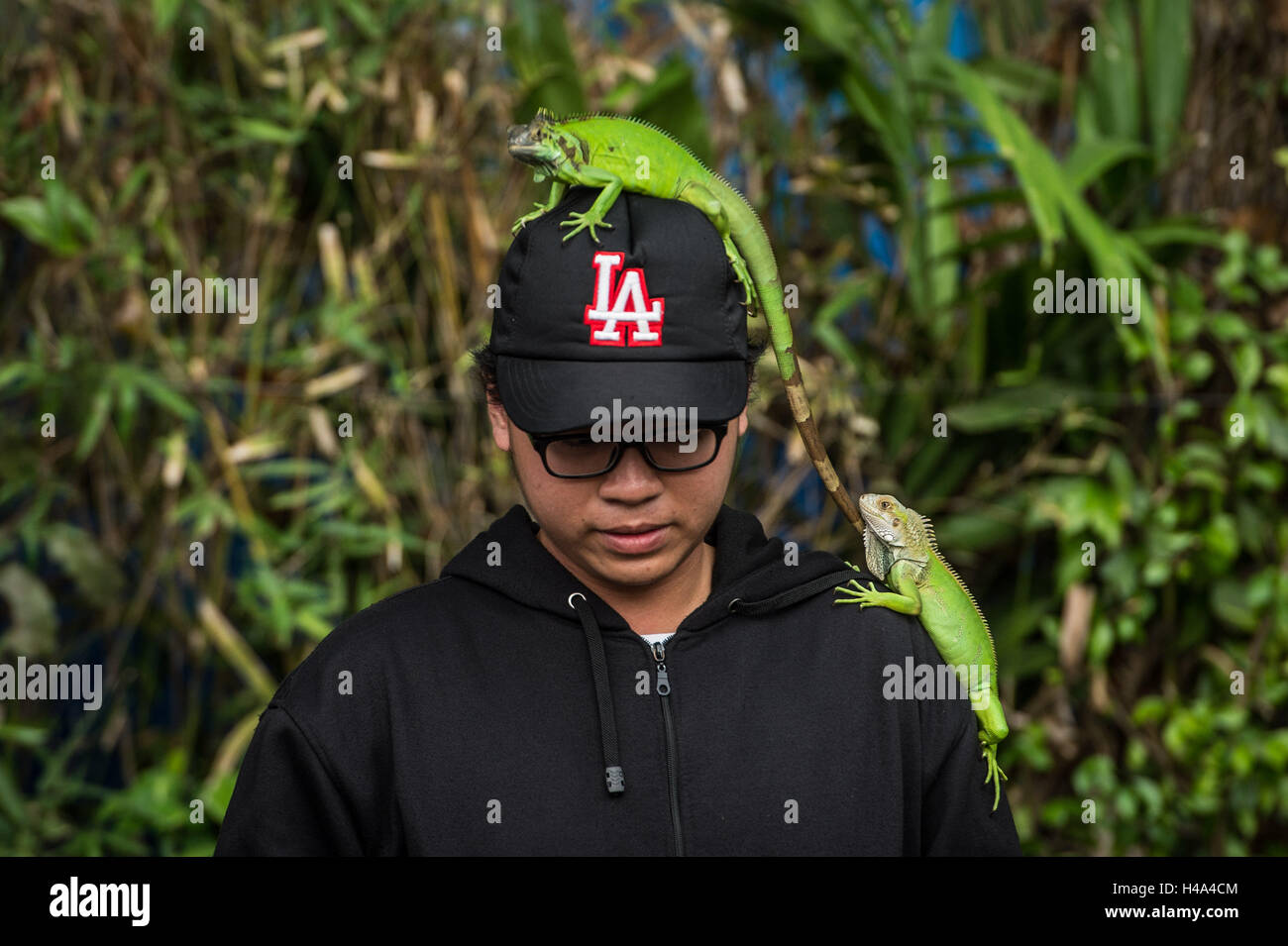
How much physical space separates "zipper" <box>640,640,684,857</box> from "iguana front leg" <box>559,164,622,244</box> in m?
0.54

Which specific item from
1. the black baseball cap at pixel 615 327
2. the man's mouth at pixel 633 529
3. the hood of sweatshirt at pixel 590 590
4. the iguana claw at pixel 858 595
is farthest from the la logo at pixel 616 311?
the iguana claw at pixel 858 595

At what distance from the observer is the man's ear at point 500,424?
69.2 inches

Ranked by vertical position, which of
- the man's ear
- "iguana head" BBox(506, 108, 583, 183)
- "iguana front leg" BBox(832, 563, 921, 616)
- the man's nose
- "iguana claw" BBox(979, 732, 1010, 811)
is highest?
"iguana head" BBox(506, 108, 583, 183)

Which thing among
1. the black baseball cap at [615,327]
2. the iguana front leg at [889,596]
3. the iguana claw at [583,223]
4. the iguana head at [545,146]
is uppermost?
the iguana head at [545,146]

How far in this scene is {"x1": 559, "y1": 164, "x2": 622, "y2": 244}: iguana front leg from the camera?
1706 mm

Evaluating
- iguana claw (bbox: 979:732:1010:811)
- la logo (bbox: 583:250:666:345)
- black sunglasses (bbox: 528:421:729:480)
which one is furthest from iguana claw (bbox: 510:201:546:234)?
iguana claw (bbox: 979:732:1010:811)

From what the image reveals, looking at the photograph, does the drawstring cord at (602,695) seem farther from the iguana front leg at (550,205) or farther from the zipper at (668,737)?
the iguana front leg at (550,205)

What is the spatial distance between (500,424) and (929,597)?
0.69 metres

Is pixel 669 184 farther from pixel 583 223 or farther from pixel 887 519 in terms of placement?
pixel 887 519

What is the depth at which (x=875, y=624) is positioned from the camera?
187 cm

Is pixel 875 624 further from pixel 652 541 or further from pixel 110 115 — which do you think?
pixel 110 115

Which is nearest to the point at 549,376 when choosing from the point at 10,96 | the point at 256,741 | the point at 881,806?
the point at 256,741

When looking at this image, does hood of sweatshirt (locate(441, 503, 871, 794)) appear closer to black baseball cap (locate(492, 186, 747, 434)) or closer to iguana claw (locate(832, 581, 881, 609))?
iguana claw (locate(832, 581, 881, 609))

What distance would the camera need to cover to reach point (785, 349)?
1963 millimetres
